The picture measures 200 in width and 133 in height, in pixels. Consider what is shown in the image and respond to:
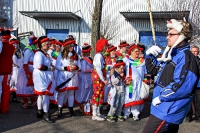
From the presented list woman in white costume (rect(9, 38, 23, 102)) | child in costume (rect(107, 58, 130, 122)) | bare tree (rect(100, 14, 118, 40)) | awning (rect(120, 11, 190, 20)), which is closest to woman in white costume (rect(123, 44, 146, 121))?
child in costume (rect(107, 58, 130, 122))

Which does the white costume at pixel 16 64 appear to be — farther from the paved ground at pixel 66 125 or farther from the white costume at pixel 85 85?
the white costume at pixel 85 85

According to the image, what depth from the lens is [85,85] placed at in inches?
263

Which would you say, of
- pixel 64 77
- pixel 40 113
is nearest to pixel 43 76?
pixel 64 77

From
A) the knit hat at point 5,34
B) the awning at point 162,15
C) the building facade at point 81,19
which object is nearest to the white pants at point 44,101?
the knit hat at point 5,34

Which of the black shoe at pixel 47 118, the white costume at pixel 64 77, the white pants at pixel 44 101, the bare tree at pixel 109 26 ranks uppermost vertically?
the bare tree at pixel 109 26

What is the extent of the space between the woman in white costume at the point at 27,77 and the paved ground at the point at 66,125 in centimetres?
52

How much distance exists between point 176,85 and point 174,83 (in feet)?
0.13

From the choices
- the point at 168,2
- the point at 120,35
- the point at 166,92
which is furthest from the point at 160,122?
the point at 120,35

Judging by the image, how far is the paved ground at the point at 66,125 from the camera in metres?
5.49

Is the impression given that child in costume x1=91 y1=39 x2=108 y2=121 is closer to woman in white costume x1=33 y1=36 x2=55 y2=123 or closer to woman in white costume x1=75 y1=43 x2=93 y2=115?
woman in white costume x1=75 y1=43 x2=93 y2=115

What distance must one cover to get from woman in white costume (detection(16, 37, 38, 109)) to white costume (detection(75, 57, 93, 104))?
1347mm

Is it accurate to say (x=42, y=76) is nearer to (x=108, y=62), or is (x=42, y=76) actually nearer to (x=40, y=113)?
(x=40, y=113)

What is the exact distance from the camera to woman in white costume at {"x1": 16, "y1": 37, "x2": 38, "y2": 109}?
677cm

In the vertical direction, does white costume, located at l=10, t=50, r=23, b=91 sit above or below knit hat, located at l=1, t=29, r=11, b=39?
below
